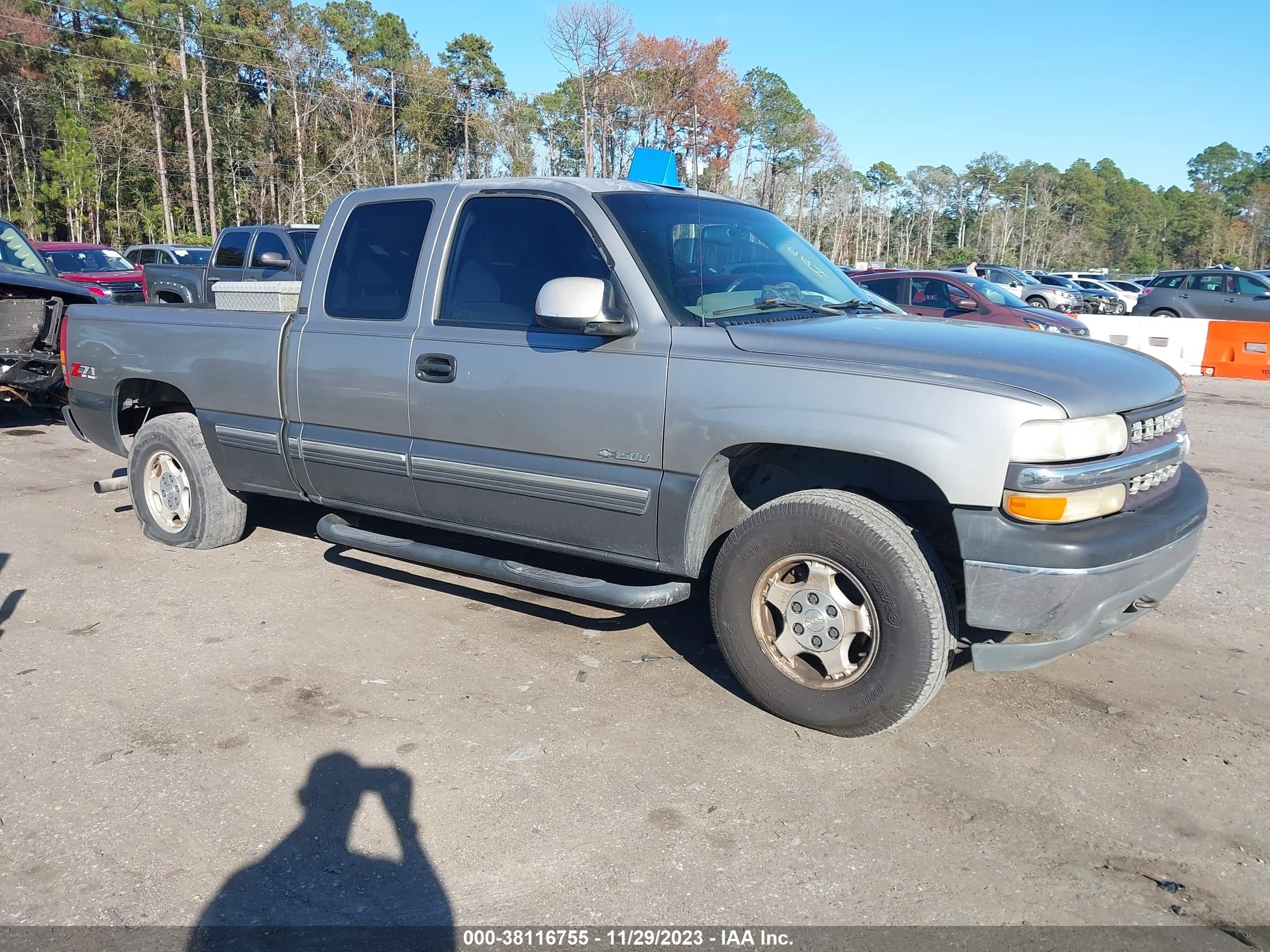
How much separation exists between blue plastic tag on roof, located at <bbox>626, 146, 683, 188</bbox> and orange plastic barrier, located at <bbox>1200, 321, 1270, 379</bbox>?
14.0 meters

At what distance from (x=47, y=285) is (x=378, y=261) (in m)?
6.20

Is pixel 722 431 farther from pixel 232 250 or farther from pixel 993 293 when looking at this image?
pixel 993 293

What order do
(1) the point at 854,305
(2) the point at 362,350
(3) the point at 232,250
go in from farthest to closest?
(3) the point at 232,250 < (2) the point at 362,350 < (1) the point at 854,305

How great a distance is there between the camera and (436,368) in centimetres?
433

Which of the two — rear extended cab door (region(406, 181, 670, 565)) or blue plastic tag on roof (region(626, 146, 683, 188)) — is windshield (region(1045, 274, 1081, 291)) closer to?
blue plastic tag on roof (region(626, 146, 683, 188))

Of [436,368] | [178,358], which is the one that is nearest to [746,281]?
[436,368]

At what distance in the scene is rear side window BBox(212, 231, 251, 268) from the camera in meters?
14.3

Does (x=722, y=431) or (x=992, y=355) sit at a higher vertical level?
(x=992, y=355)

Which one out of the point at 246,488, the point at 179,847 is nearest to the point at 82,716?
the point at 179,847

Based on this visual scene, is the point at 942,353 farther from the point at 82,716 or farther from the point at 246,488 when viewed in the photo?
the point at 246,488

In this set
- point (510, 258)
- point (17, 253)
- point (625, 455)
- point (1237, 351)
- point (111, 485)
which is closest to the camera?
point (625, 455)

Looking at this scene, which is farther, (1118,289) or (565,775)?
(1118,289)

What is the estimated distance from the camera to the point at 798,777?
3.33 meters

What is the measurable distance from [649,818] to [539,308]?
1.88 metres
